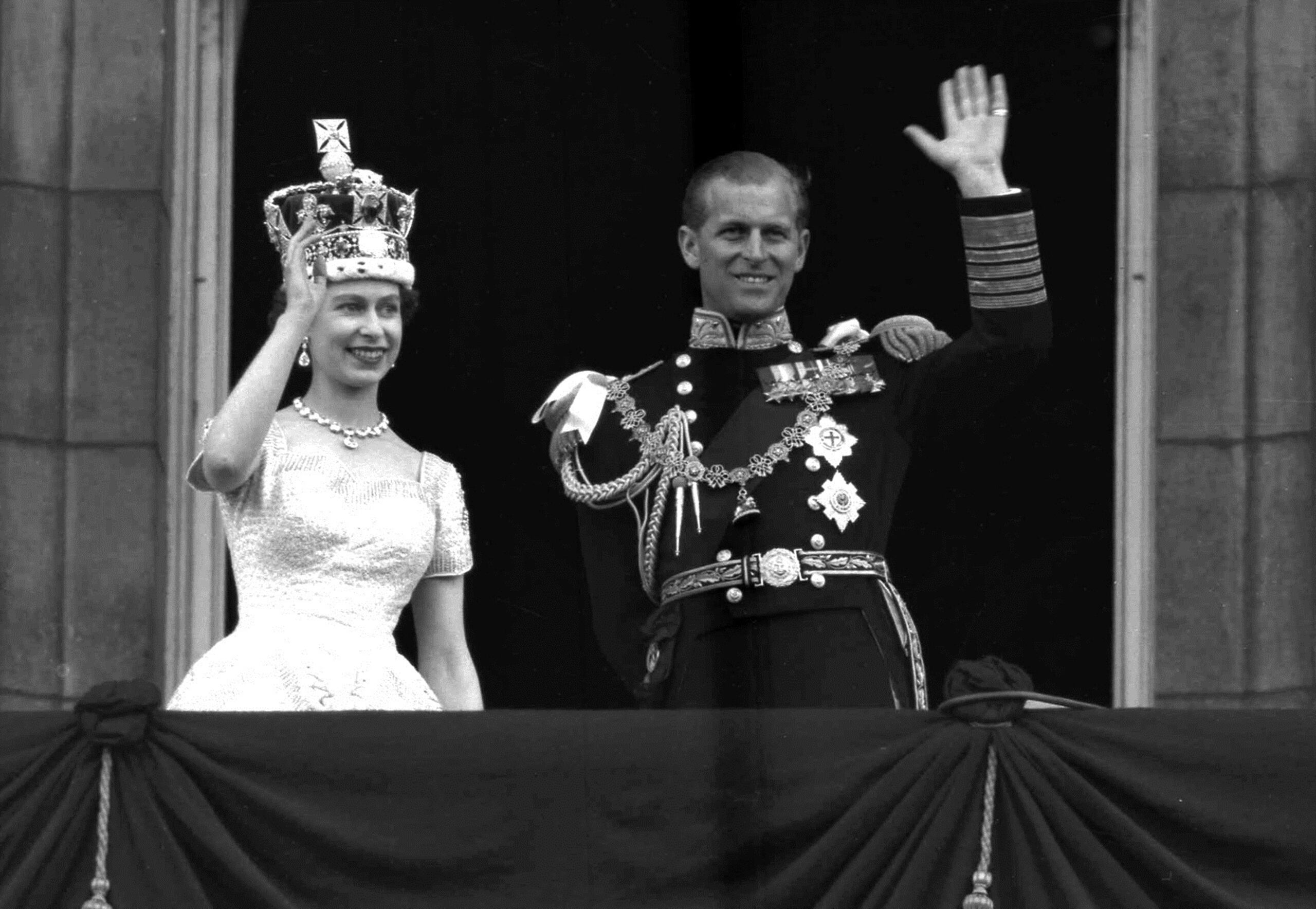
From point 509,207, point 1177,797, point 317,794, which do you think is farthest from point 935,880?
point 509,207

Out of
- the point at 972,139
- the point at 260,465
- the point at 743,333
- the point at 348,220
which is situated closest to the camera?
the point at 972,139

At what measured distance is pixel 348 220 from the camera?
618cm

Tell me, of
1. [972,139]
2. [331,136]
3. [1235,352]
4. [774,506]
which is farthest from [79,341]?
[1235,352]

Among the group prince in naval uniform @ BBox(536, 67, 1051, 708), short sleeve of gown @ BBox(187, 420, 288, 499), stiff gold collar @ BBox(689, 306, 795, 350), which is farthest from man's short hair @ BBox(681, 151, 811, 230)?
short sleeve of gown @ BBox(187, 420, 288, 499)

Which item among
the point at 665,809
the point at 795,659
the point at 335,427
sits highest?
the point at 335,427

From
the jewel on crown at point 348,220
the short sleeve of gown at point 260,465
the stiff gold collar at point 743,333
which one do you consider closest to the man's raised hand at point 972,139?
the stiff gold collar at point 743,333

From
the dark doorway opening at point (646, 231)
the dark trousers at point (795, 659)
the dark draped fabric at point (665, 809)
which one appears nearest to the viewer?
the dark draped fabric at point (665, 809)

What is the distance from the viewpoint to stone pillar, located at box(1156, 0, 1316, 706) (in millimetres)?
7043

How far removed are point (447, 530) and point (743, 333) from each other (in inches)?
23.5

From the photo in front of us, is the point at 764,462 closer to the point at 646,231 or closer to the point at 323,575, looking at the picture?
the point at 323,575

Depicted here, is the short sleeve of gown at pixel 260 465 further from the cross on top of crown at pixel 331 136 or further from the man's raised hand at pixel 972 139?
the man's raised hand at pixel 972 139

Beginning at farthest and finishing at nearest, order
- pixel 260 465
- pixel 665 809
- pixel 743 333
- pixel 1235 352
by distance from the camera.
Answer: pixel 1235 352, pixel 743 333, pixel 260 465, pixel 665 809

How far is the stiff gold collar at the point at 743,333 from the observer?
629 centimetres

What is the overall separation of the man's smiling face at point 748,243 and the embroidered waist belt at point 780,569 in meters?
0.43
